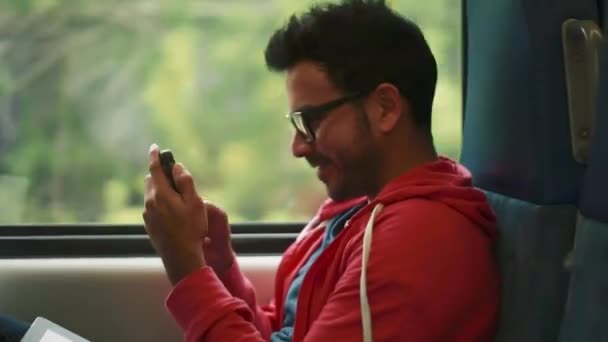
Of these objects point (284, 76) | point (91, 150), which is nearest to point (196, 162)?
point (91, 150)

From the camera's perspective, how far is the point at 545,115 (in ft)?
3.58

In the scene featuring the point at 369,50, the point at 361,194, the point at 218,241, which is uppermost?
the point at 369,50

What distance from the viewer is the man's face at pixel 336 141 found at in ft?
4.29

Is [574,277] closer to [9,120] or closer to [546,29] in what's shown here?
[546,29]

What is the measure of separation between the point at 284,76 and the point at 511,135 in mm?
408

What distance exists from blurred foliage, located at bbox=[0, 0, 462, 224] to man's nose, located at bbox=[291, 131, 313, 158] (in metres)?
0.54

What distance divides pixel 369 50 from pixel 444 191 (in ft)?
0.82

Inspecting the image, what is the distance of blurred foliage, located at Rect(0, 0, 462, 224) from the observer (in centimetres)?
188

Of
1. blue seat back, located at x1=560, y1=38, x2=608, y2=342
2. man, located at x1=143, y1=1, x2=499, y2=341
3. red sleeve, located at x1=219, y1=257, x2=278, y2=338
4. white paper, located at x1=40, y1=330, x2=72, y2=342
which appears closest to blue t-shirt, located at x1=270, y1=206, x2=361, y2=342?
red sleeve, located at x1=219, y1=257, x2=278, y2=338

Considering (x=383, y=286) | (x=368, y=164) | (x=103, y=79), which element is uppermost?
(x=103, y=79)

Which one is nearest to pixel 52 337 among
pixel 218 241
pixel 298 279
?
pixel 218 241

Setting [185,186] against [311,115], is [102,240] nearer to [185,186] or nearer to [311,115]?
[185,186]

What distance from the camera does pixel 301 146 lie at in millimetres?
1360

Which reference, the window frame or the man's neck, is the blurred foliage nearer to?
the window frame
